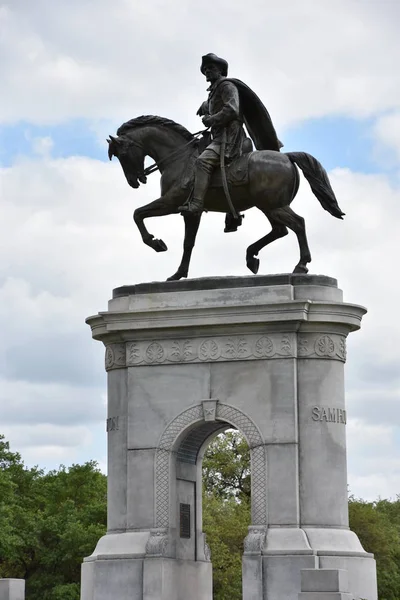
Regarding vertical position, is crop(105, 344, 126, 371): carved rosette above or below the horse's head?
below

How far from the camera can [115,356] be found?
29.0 metres

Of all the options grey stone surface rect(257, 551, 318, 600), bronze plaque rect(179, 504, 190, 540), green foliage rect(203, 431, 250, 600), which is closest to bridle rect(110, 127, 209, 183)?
bronze plaque rect(179, 504, 190, 540)

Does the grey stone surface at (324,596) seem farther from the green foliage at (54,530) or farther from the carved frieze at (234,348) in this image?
the green foliage at (54,530)

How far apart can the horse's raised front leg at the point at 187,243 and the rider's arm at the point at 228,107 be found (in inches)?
69.8

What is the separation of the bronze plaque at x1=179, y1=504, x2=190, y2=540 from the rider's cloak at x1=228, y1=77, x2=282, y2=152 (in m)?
6.68

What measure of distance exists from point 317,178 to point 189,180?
2.30m

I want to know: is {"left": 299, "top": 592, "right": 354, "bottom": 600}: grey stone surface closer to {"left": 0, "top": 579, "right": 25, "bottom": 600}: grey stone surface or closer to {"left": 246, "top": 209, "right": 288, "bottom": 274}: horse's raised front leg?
{"left": 0, "top": 579, "right": 25, "bottom": 600}: grey stone surface

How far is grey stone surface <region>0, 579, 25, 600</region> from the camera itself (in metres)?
28.5

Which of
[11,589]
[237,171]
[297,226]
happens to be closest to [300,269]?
[297,226]

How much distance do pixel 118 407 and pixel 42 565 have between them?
33.6 metres

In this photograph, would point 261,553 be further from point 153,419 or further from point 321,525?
point 153,419

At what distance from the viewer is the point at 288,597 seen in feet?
86.6

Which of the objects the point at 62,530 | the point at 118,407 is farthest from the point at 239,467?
the point at 118,407

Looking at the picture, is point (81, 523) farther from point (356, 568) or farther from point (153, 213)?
Result: point (356, 568)
